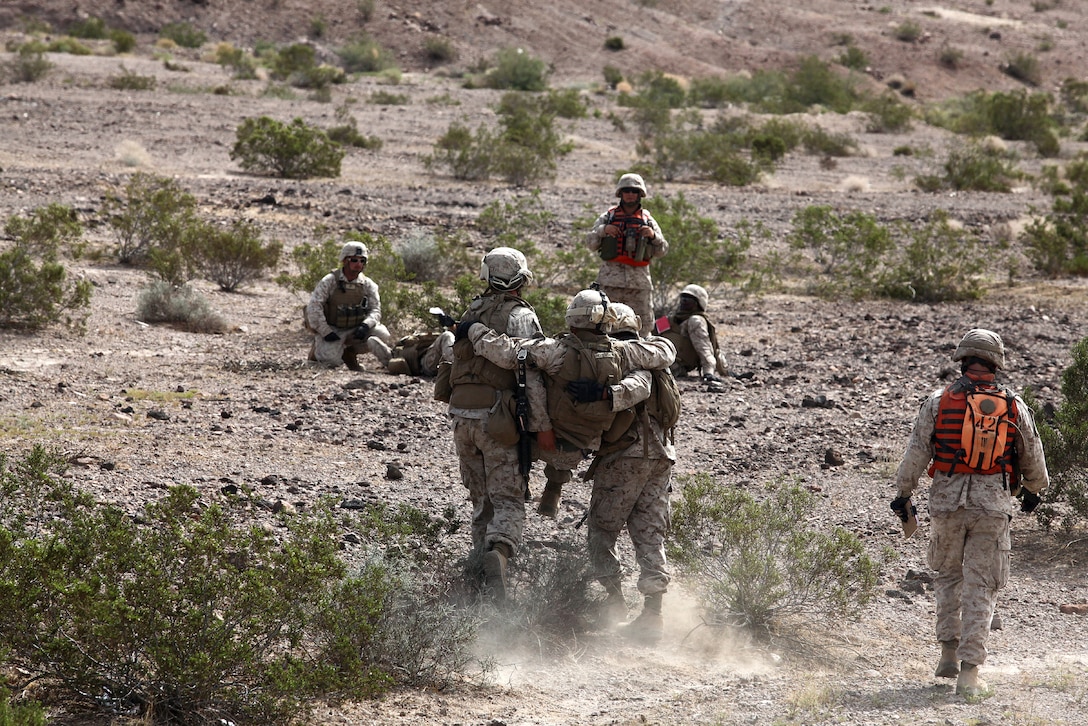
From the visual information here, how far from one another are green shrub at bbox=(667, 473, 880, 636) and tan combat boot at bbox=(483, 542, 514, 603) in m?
1.04

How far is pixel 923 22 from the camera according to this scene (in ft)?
206

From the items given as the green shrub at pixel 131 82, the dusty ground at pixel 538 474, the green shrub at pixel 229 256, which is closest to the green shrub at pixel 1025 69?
the dusty ground at pixel 538 474

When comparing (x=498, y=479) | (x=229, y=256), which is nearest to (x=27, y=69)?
(x=229, y=256)

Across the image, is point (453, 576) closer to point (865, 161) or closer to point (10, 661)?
point (10, 661)

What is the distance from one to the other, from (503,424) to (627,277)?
4.23 meters

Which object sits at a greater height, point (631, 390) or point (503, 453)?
point (631, 390)

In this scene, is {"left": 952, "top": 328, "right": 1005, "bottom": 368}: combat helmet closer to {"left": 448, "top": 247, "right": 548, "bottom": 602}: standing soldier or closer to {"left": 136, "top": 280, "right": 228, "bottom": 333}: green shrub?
{"left": 448, "top": 247, "right": 548, "bottom": 602}: standing soldier

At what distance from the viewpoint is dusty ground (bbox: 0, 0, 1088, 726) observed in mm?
5184

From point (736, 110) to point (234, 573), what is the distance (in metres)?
35.9

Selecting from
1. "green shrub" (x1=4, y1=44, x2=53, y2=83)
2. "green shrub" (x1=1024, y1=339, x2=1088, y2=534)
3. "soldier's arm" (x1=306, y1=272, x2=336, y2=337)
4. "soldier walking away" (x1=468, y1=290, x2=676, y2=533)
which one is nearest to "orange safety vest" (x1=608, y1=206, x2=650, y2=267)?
"soldier's arm" (x1=306, y1=272, x2=336, y2=337)

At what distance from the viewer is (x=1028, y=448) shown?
5.11 metres

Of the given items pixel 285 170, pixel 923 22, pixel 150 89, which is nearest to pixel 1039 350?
pixel 285 170

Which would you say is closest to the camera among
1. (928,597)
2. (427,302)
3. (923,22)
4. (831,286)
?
(928,597)

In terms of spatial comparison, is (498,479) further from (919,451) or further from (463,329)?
(919,451)
